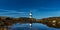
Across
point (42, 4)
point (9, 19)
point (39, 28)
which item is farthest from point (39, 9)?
point (9, 19)

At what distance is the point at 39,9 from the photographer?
2994mm

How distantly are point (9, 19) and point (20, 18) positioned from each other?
0.24 metres

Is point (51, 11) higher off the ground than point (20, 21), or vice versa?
point (51, 11)

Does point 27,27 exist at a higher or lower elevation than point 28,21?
lower

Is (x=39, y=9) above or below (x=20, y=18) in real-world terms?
above

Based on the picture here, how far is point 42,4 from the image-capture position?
2982mm

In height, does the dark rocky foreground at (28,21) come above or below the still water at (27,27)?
above

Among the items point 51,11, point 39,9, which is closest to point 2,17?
point 39,9

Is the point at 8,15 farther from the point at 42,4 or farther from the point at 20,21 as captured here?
the point at 42,4

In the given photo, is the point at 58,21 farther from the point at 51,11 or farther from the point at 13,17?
the point at 13,17

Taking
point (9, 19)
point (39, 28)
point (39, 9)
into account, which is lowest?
point (39, 28)

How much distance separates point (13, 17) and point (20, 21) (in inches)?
6.9

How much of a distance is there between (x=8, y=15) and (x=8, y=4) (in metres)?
0.24

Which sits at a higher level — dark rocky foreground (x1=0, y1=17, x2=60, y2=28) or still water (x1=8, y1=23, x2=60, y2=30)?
dark rocky foreground (x1=0, y1=17, x2=60, y2=28)
